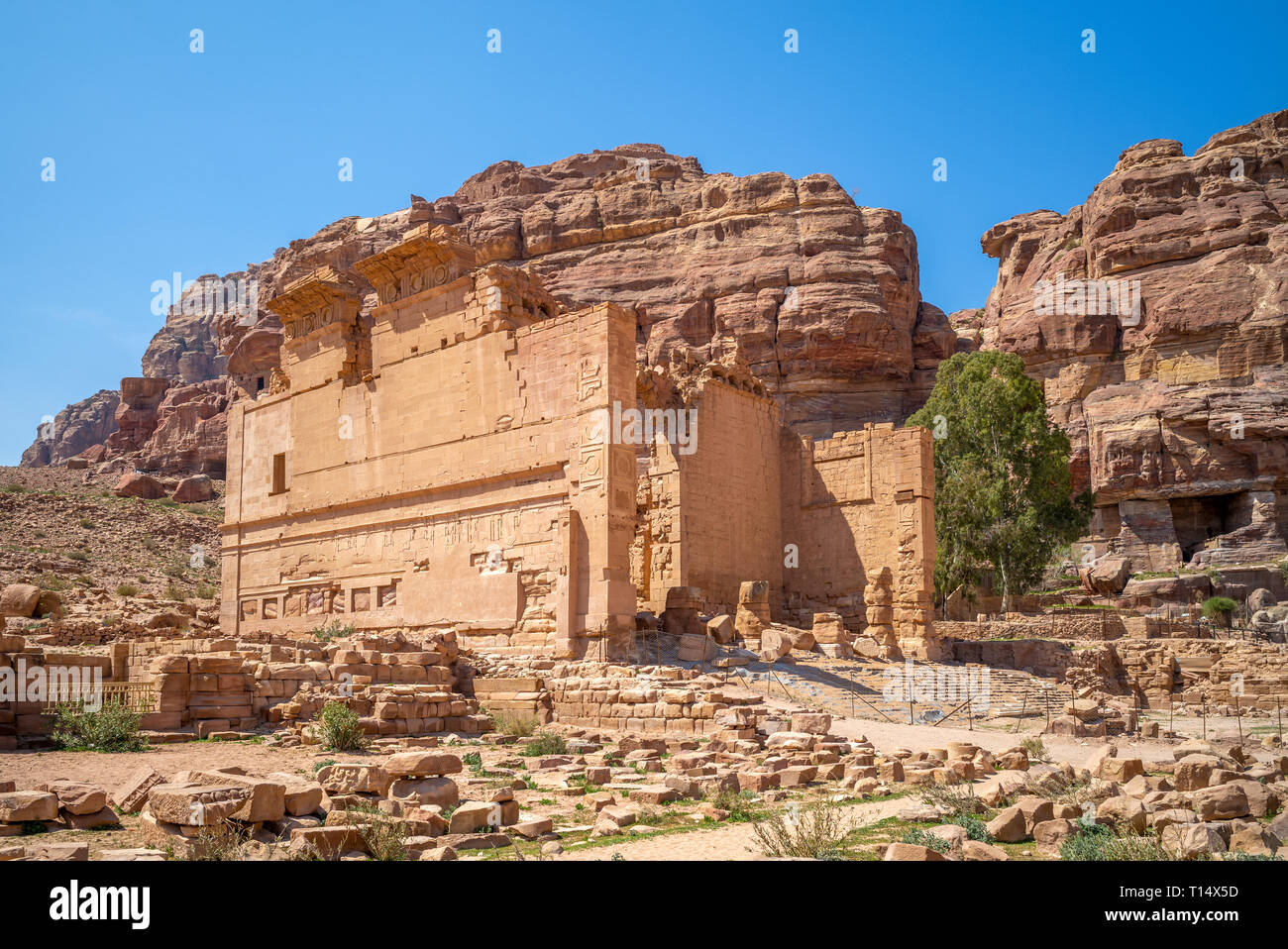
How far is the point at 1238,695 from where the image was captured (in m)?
21.5

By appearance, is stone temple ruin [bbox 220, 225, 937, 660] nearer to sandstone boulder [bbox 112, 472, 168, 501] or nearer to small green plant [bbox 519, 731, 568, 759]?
small green plant [bbox 519, 731, 568, 759]

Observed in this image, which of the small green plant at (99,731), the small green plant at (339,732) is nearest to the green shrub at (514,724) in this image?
the small green plant at (339,732)

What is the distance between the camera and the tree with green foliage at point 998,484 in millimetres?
34250

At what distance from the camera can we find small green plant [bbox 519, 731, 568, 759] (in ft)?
41.1

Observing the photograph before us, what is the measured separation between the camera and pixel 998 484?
34.1 meters

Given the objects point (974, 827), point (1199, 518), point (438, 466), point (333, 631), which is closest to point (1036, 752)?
point (974, 827)

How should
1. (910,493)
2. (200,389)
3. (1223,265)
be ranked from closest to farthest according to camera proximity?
1. (910,493)
2. (1223,265)
3. (200,389)

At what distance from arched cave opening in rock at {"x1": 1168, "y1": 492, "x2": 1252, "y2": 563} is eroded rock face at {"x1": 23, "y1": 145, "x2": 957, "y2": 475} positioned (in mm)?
14655
